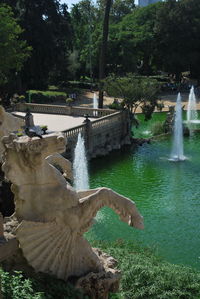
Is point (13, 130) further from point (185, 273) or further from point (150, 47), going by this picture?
point (150, 47)

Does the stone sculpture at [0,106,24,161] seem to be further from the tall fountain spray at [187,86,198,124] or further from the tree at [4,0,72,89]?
the tree at [4,0,72,89]

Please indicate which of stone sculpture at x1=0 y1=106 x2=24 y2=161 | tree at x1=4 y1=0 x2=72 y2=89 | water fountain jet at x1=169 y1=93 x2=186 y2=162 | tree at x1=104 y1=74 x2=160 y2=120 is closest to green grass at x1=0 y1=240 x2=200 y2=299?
stone sculpture at x1=0 y1=106 x2=24 y2=161


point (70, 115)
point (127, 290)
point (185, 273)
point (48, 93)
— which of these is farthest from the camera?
point (48, 93)

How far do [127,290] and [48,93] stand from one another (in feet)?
132

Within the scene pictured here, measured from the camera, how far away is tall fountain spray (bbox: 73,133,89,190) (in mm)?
21984

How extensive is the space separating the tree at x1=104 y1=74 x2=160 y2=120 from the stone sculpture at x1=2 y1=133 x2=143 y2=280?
2401 centimetres

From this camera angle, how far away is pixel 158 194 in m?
20.5

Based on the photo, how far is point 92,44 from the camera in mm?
60938

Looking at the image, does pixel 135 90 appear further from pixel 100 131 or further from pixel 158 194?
pixel 158 194

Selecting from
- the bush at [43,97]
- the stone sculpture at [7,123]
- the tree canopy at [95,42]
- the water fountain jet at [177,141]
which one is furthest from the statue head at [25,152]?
the bush at [43,97]

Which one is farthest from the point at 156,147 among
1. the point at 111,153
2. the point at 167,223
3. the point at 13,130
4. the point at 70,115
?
the point at 13,130

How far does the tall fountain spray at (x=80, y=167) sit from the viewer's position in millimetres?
21984

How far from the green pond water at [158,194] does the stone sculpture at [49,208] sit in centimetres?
262

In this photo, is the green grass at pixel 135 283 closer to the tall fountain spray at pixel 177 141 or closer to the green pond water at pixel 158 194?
the green pond water at pixel 158 194
